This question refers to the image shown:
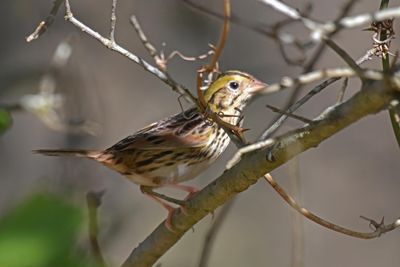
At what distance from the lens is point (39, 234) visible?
893 mm

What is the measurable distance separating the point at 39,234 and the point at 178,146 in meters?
2.41

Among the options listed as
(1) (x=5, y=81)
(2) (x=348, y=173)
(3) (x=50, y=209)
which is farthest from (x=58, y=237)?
(2) (x=348, y=173)

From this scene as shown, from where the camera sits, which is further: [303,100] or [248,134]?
[248,134]

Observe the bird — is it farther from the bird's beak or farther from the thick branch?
the thick branch

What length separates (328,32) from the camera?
3.95ft

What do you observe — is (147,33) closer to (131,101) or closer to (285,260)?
(131,101)

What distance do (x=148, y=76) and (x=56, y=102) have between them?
4.13 m

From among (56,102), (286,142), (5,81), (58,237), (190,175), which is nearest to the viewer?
(58,237)

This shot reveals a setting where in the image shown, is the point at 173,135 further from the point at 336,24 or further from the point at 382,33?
the point at 336,24

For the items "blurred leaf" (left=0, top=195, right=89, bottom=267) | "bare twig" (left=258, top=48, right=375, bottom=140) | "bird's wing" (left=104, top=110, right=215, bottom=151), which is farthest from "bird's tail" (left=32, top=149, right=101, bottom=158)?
"blurred leaf" (left=0, top=195, right=89, bottom=267)

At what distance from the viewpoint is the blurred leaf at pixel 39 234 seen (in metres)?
0.88

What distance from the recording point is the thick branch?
1.34m

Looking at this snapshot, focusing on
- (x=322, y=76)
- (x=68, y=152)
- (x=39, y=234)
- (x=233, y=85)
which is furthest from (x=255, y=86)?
(x=39, y=234)

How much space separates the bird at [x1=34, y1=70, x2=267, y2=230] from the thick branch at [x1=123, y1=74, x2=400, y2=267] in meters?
1.06
